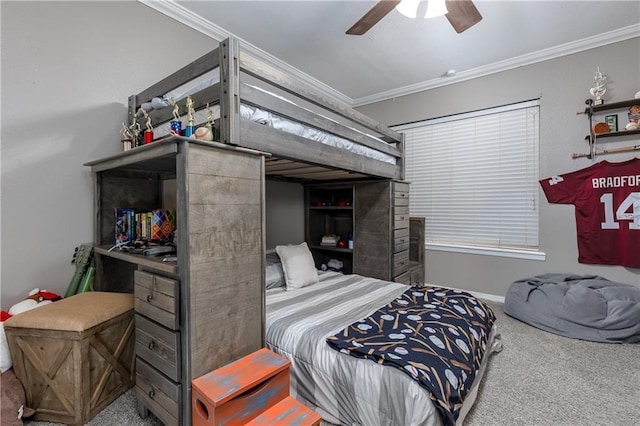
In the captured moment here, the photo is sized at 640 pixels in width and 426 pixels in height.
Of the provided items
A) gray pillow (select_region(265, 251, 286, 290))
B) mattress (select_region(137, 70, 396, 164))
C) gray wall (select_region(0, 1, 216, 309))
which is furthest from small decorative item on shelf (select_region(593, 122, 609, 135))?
gray wall (select_region(0, 1, 216, 309))

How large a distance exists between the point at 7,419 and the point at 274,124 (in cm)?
185

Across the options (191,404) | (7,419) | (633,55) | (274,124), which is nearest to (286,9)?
(274,124)

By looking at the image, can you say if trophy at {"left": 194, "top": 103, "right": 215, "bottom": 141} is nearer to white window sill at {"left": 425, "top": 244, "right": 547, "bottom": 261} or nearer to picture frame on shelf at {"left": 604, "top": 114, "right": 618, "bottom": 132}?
white window sill at {"left": 425, "top": 244, "right": 547, "bottom": 261}

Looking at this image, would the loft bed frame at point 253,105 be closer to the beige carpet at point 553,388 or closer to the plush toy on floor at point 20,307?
the plush toy on floor at point 20,307

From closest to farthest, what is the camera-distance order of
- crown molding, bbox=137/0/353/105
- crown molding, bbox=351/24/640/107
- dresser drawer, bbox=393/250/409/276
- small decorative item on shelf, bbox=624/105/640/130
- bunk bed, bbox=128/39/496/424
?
bunk bed, bbox=128/39/496/424, crown molding, bbox=137/0/353/105, small decorative item on shelf, bbox=624/105/640/130, crown molding, bbox=351/24/640/107, dresser drawer, bbox=393/250/409/276

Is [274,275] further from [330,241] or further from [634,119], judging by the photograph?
[634,119]

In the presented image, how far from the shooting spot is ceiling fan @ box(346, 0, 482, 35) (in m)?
1.83

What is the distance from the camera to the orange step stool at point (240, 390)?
1.16 meters

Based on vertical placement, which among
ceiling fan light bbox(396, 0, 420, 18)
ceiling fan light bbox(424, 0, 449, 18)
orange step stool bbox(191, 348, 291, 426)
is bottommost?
orange step stool bbox(191, 348, 291, 426)

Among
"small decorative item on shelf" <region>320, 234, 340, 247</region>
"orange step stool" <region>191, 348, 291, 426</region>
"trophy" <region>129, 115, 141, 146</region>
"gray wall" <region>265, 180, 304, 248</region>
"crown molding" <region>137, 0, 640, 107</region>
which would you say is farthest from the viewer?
"small decorative item on shelf" <region>320, 234, 340, 247</region>

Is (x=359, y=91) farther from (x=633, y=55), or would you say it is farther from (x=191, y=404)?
(x=191, y=404)

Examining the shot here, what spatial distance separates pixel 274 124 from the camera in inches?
64.5

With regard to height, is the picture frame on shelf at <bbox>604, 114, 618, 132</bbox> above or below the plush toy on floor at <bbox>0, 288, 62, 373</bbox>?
above

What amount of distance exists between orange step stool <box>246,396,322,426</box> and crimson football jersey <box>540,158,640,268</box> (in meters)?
3.24
